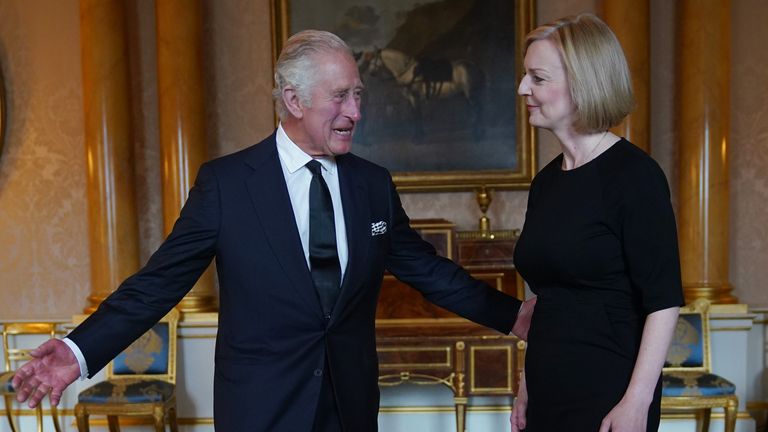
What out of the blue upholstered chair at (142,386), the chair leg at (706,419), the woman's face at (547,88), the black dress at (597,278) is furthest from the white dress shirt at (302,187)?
the chair leg at (706,419)

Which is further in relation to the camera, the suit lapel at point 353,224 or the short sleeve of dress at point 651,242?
the suit lapel at point 353,224

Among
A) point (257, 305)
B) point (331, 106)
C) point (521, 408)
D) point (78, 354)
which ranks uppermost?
point (331, 106)

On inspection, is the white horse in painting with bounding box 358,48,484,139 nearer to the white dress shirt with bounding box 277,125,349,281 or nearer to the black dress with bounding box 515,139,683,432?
the white dress shirt with bounding box 277,125,349,281

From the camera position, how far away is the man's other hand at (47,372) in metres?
2.19

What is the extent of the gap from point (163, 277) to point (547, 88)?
50.8 inches

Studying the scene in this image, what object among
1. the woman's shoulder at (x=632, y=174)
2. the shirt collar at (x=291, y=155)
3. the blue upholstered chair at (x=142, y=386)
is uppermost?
the shirt collar at (x=291, y=155)

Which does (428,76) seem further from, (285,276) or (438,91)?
(285,276)

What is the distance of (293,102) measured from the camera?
2469 millimetres

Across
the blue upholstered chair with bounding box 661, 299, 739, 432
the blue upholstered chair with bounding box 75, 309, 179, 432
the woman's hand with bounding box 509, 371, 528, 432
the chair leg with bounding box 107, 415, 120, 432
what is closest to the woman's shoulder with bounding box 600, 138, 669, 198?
the woman's hand with bounding box 509, 371, 528, 432

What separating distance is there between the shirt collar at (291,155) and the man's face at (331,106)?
0.04 meters

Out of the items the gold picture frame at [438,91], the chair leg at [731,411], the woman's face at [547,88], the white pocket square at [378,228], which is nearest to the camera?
the woman's face at [547,88]

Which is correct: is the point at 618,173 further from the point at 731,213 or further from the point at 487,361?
the point at 731,213

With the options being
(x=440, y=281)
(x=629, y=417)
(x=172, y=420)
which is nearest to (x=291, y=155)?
(x=440, y=281)

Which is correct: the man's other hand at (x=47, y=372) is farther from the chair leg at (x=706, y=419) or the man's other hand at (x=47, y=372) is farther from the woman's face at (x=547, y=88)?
the chair leg at (x=706, y=419)
